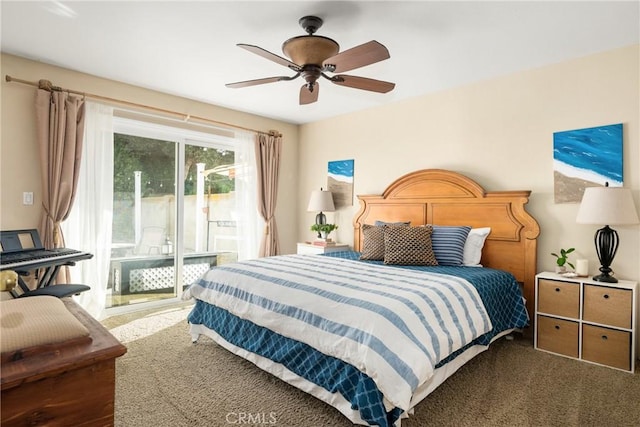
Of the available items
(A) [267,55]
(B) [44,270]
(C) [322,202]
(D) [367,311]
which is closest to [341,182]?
(C) [322,202]

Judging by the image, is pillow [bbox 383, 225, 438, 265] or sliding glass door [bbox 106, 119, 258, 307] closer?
pillow [bbox 383, 225, 438, 265]

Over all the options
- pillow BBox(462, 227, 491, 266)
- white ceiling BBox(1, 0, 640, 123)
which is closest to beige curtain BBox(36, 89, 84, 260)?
white ceiling BBox(1, 0, 640, 123)

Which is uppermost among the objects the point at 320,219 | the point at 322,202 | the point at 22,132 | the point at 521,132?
the point at 521,132

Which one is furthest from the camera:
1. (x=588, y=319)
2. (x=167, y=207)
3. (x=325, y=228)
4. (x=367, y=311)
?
(x=325, y=228)

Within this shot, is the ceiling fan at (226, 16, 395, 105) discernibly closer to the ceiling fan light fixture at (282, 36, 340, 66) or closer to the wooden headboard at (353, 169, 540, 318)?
the ceiling fan light fixture at (282, 36, 340, 66)

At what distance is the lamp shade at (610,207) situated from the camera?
2.60 metres

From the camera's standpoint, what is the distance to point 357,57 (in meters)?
2.29

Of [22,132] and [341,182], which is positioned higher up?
[22,132]

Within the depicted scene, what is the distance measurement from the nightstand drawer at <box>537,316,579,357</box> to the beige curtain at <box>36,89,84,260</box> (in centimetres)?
427

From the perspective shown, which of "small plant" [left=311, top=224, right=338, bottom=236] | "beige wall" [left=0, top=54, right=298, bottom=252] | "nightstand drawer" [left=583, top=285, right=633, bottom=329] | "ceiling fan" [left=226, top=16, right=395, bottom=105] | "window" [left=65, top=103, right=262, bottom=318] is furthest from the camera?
"small plant" [left=311, top=224, right=338, bottom=236]

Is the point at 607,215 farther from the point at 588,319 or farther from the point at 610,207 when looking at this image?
the point at 588,319

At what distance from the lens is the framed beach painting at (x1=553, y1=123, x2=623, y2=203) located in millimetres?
2906

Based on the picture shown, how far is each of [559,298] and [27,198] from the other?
15.4 ft

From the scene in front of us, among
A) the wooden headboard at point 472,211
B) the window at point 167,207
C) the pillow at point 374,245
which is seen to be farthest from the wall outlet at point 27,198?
the wooden headboard at point 472,211
